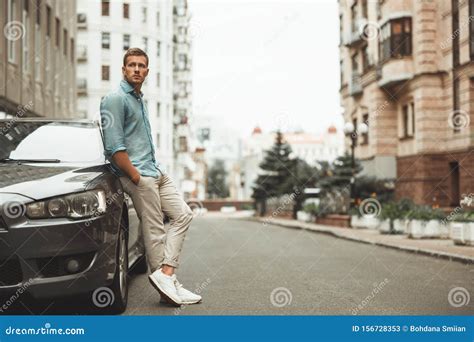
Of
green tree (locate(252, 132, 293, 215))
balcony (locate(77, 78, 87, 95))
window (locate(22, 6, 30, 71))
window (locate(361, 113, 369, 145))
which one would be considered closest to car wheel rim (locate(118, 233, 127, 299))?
window (locate(22, 6, 30, 71))

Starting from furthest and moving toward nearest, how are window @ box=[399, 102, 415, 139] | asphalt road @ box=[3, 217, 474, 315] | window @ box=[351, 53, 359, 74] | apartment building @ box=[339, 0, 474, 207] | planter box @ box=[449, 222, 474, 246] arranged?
1. window @ box=[351, 53, 359, 74]
2. window @ box=[399, 102, 415, 139]
3. apartment building @ box=[339, 0, 474, 207]
4. planter box @ box=[449, 222, 474, 246]
5. asphalt road @ box=[3, 217, 474, 315]

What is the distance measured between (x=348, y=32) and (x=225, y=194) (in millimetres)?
99992

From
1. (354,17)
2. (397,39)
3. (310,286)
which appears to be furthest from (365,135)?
(310,286)

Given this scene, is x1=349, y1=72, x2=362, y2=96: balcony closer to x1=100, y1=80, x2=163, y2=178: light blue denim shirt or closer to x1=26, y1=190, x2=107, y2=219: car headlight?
x1=100, y1=80, x2=163, y2=178: light blue denim shirt

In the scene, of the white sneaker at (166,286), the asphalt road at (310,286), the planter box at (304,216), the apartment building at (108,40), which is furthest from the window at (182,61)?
the white sneaker at (166,286)

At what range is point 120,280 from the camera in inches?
205

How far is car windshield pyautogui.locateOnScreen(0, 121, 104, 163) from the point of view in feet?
18.0

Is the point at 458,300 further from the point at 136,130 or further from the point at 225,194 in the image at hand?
the point at 225,194

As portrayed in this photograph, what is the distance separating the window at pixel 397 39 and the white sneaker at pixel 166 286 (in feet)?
81.6

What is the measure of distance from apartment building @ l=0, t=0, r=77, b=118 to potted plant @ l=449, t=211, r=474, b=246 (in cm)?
835

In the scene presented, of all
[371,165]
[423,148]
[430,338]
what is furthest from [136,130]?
[371,165]

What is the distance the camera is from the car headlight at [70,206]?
4.48 metres

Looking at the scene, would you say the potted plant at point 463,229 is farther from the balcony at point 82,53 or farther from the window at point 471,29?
the balcony at point 82,53

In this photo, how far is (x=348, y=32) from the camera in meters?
36.3
